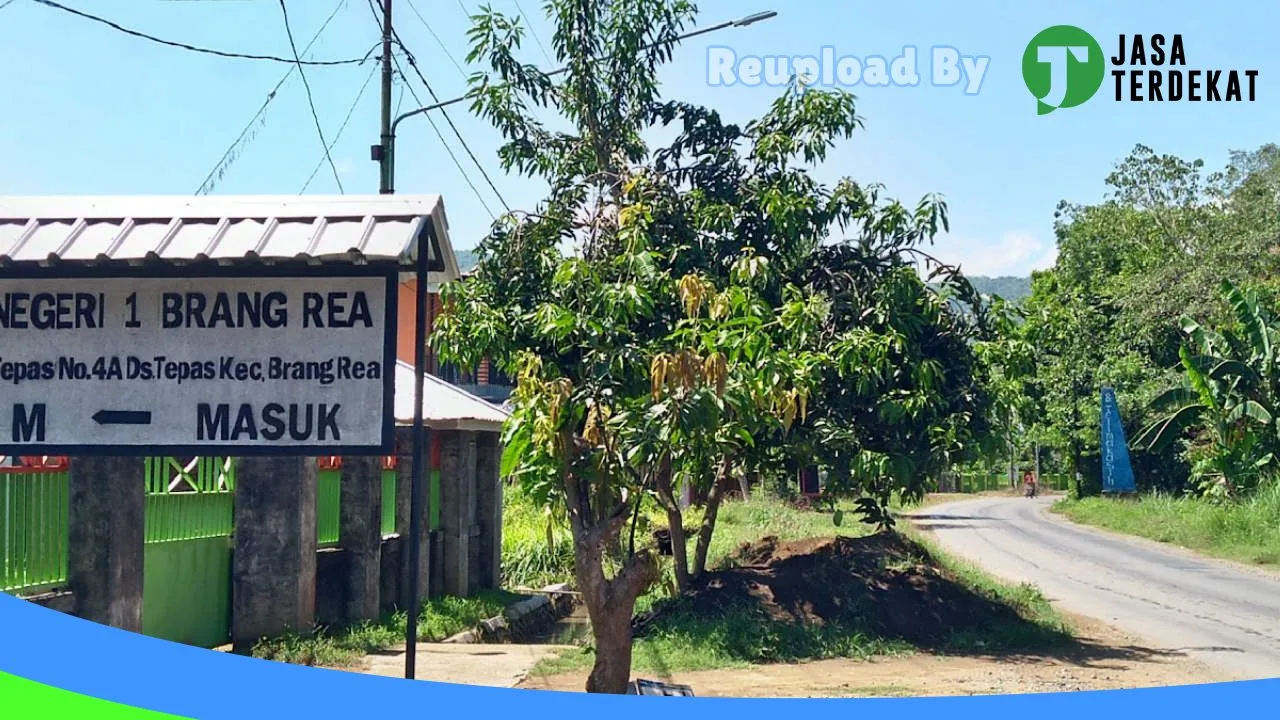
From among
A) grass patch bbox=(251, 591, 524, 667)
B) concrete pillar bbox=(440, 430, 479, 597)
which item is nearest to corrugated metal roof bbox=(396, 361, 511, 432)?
concrete pillar bbox=(440, 430, 479, 597)

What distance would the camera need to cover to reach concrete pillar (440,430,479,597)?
50.4 feet

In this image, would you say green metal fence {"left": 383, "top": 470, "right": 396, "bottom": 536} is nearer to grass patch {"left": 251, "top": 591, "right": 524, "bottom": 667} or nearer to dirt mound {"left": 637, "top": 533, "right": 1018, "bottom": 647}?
grass patch {"left": 251, "top": 591, "right": 524, "bottom": 667}

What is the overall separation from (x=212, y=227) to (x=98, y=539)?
3.27 metres

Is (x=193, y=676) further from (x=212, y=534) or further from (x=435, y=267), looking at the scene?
(x=212, y=534)

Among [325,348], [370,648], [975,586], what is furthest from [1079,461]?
[325,348]

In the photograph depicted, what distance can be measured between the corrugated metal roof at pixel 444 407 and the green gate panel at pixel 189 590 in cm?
212

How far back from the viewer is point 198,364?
586cm

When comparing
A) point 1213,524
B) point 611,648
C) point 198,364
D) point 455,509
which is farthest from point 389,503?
point 1213,524

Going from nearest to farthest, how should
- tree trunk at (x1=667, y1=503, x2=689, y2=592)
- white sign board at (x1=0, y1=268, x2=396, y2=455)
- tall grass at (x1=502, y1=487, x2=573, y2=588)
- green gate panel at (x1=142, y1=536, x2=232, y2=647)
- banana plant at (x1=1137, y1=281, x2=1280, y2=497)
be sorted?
white sign board at (x1=0, y1=268, x2=396, y2=455), green gate panel at (x1=142, y1=536, x2=232, y2=647), tree trunk at (x1=667, y1=503, x2=689, y2=592), tall grass at (x1=502, y1=487, x2=573, y2=588), banana plant at (x1=1137, y1=281, x2=1280, y2=497)

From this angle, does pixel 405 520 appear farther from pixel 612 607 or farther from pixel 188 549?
pixel 612 607

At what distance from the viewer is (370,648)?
11719mm

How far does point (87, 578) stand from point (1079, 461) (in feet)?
116

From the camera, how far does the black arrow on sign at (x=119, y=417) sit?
5.90m

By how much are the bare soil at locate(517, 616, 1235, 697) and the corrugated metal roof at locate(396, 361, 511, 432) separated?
3.62 metres
